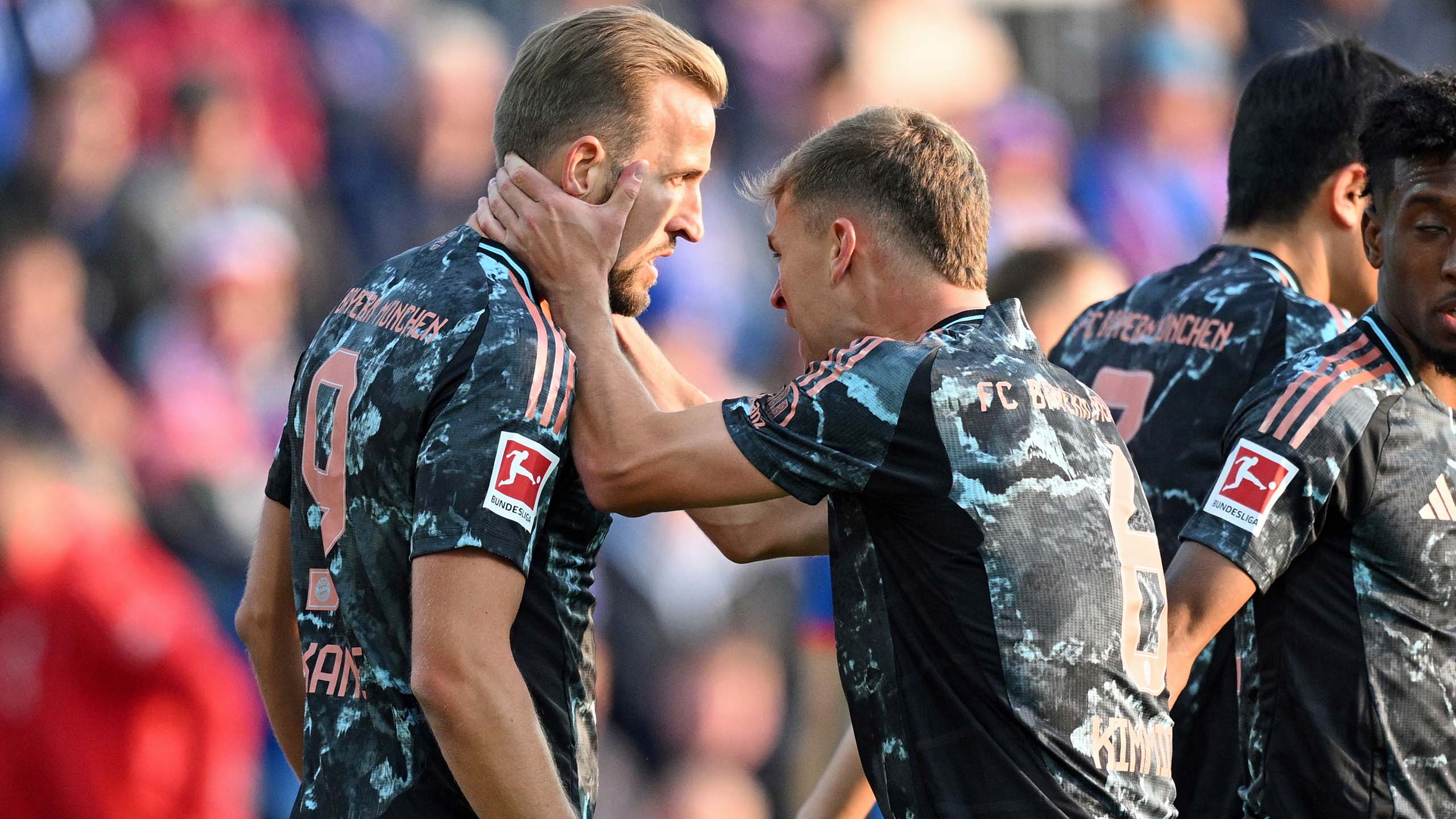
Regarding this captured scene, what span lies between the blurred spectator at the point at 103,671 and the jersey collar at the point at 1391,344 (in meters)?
3.97

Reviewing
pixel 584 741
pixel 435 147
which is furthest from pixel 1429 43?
pixel 584 741

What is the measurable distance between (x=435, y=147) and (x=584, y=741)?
13.5ft

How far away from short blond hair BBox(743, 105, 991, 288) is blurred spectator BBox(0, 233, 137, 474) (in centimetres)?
338

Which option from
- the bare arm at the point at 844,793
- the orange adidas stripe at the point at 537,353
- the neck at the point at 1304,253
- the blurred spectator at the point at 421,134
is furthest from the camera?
the blurred spectator at the point at 421,134

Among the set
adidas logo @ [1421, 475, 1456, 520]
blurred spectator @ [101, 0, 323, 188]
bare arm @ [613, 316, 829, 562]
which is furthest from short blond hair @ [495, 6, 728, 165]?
blurred spectator @ [101, 0, 323, 188]

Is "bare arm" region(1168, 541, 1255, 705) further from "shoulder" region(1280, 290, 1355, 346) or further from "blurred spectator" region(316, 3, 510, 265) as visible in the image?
"blurred spectator" region(316, 3, 510, 265)

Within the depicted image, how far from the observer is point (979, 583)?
2369 millimetres

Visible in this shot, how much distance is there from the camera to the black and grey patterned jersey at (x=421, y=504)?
2340mm

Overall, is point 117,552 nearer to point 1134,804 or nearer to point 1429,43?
point 1134,804

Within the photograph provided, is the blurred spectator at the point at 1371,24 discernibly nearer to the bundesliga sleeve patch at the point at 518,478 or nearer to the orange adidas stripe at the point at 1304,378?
the orange adidas stripe at the point at 1304,378

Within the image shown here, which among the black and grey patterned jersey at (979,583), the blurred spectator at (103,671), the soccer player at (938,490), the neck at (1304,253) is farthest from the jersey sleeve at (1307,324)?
the blurred spectator at (103,671)

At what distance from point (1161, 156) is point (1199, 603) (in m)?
6.61

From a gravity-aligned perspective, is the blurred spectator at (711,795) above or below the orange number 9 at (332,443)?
below

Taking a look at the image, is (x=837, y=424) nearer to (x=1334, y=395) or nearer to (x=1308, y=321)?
(x=1334, y=395)
